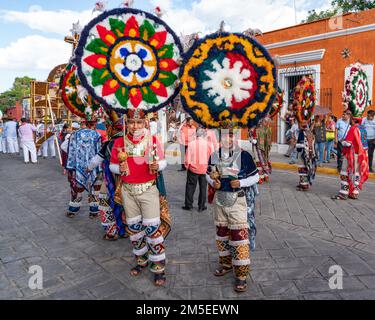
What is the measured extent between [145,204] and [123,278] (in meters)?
0.90

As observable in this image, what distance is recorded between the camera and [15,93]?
6662 cm

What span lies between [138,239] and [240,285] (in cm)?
125

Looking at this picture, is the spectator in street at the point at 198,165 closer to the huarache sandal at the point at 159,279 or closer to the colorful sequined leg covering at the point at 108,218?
the colorful sequined leg covering at the point at 108,218

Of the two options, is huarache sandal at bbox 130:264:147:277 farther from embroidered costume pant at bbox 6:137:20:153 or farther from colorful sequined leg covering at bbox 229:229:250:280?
embroidered costume pant at bbox 6:137:20:153

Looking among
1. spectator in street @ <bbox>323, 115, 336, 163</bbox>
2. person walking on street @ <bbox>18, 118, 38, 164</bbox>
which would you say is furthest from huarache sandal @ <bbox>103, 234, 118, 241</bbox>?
person walking on street @ <bbox>18, 118, 38, 164</bbox>

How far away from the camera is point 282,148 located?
1475 centimetres

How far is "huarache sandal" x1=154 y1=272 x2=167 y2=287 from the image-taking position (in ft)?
11.7

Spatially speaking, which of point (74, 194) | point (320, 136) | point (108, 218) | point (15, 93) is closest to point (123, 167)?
point (108, 218)

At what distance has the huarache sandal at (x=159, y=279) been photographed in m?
3.57

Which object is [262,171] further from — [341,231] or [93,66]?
[93,66]

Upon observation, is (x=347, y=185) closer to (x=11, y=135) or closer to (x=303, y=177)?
(x=303, y=177)

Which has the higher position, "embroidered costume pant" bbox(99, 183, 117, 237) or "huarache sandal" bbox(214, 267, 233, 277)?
"embroidered costume pant" bbox(99, 183, 117, 237)

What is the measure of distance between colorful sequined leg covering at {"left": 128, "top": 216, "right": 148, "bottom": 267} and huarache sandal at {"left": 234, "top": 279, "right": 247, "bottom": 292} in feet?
3.70

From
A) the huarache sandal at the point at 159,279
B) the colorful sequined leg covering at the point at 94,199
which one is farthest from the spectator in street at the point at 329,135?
the huarache sandal at the point at 159,279
